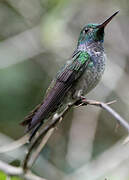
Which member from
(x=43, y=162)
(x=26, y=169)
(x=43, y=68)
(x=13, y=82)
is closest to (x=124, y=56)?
(x=43, y=68)

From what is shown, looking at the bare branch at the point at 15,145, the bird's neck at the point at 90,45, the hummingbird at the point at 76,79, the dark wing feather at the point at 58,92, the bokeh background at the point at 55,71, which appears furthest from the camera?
the bokeh background at the point at 55,71

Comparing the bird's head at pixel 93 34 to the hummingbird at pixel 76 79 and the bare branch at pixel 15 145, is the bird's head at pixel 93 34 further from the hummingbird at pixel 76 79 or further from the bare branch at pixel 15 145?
the bare branch at pixel 15 145

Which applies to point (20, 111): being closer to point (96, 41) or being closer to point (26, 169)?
point (96, 41)

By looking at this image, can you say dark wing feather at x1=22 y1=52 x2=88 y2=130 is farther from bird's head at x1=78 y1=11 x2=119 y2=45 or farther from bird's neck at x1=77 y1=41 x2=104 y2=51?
bird's head at x1=78 y1=11 x2=119 y2=45

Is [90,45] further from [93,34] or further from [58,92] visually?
[58,92]

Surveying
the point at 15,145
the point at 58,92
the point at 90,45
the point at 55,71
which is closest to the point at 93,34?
the point at 90,45

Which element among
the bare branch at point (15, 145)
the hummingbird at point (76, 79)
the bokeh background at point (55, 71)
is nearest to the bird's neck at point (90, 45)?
the hummingbird at point (76, 79)

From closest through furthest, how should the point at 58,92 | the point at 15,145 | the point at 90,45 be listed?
the point at 15,145
the point at 58,92
the point at 90,45
